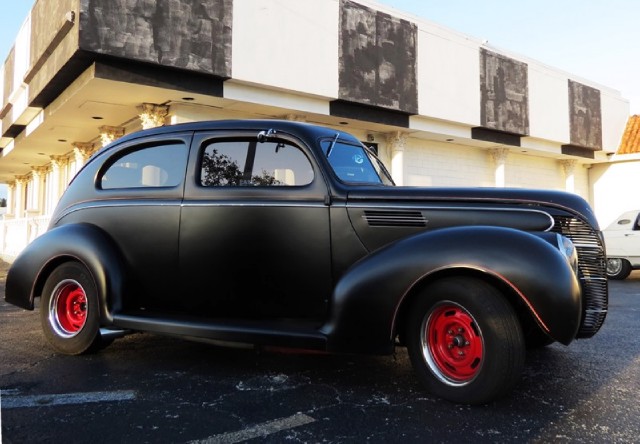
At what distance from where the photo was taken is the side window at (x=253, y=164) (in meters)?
3.38

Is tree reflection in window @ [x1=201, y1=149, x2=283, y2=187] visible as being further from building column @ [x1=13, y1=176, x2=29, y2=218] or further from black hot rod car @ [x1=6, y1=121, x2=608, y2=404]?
building column @ [x1=13, y1=176, x2=29, y2=218]

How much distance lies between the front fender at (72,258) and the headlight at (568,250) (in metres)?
3.01

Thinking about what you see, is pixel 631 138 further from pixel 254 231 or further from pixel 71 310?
pixel 71 310

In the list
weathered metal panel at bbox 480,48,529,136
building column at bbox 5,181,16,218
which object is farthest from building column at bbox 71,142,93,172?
building column at bbox 5,181,16,218

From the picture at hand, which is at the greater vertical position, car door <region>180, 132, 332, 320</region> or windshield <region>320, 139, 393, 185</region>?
windshield <region>320, 139, 393, 185</region>

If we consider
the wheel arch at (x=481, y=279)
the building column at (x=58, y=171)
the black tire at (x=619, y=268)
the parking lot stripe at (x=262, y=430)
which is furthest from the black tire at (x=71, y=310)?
the building column at (x=58, y=171)

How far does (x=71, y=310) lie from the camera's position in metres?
4.08

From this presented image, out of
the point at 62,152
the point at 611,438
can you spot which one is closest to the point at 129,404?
the point at 611,438

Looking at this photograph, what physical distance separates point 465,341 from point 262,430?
121 centimetres

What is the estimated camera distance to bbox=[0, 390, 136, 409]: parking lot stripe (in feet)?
9.29

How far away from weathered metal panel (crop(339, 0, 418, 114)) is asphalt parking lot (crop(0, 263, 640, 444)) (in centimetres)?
1072

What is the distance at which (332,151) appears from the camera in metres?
3.49

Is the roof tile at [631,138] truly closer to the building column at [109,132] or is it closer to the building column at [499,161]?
the building column at [499,161]

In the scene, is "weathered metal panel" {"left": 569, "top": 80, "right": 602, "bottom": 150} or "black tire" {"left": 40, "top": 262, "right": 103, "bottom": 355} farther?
"weathered metal panel" {"left": 569, "top": 80, "right": 602, "bottom": 150}
